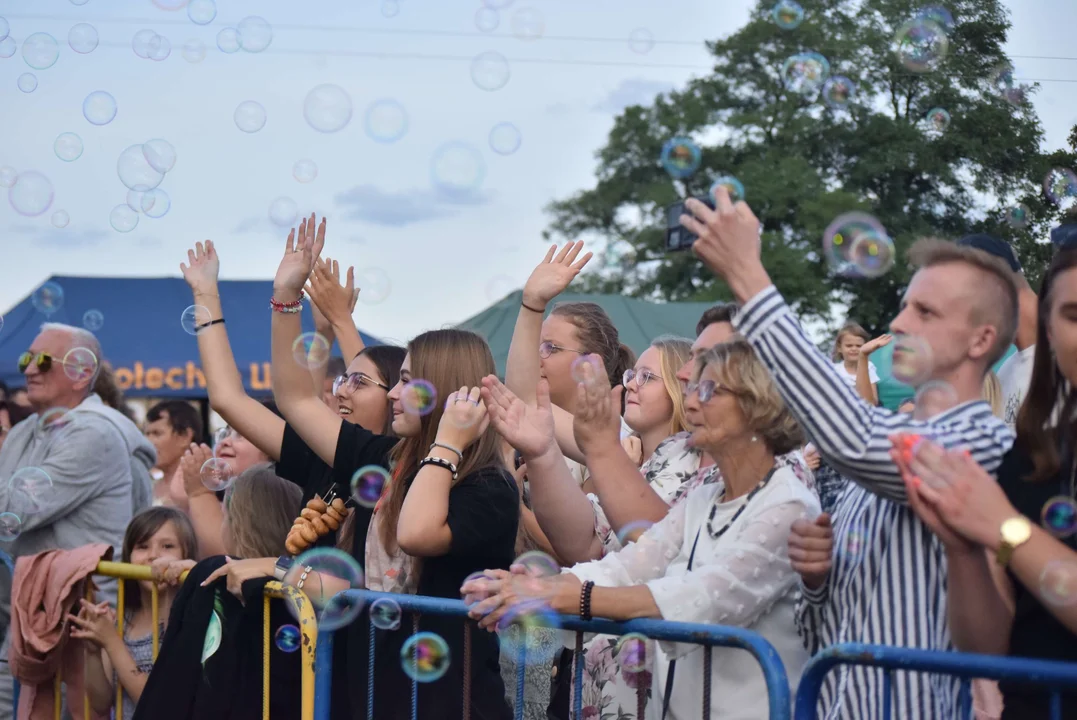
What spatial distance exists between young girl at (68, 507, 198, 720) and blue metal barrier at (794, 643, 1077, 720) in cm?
251

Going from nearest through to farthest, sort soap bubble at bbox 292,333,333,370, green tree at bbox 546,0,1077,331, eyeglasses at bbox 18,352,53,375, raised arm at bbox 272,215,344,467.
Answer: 1. raised arm at bbox 272,215,344,467
2. soap bubble at bbox 292,333,333,370
3. eyeglasses at bbox 18,352,53,375
4. green tree at bbox 546,0,1077,331

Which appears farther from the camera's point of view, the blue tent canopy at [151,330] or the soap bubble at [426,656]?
the blue tent canopy at [151,330]

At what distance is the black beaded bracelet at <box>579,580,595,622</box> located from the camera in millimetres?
2572

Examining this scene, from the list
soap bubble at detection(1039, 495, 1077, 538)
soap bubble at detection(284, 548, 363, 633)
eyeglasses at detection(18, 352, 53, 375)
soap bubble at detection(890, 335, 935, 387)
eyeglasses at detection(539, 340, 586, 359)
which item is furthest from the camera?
eyeglasses at detection(18, 352, 53, 375)

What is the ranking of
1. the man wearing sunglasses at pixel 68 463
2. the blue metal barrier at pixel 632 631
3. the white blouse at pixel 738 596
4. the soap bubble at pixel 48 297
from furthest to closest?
the soap bubble at pixel 48 297
the man wearing sunglasses at pixel 68 463
the white blouse at pixel 738 596
the blue metal barrier at pixel 632 631

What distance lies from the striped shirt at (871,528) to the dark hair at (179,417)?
187 inches

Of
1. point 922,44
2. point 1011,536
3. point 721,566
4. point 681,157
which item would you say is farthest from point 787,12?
point 1011,536

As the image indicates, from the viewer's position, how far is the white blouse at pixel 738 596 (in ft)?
8.18

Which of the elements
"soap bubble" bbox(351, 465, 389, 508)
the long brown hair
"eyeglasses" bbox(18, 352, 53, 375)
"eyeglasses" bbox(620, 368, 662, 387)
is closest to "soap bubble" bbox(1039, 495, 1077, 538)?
the long brown hair

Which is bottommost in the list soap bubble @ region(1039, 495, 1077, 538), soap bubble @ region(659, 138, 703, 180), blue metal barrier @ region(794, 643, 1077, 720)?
blue metal barrier @ region(794, 643, 1077, 720)

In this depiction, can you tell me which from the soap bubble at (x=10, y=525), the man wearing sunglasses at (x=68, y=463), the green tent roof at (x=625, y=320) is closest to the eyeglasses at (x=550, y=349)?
the man wearing sunglasses at (x=68, y=463)

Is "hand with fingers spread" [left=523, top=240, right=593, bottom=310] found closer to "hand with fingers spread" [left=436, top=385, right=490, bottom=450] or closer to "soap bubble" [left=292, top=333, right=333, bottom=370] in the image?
"hand with fingers spread" [left=436, top=385, right=490, bottom=450]

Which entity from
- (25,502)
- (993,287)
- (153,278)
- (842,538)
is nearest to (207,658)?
(25,502)

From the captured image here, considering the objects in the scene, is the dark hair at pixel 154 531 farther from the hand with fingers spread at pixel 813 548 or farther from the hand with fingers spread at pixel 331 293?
the hand with fingers spread at pixel 813 548
